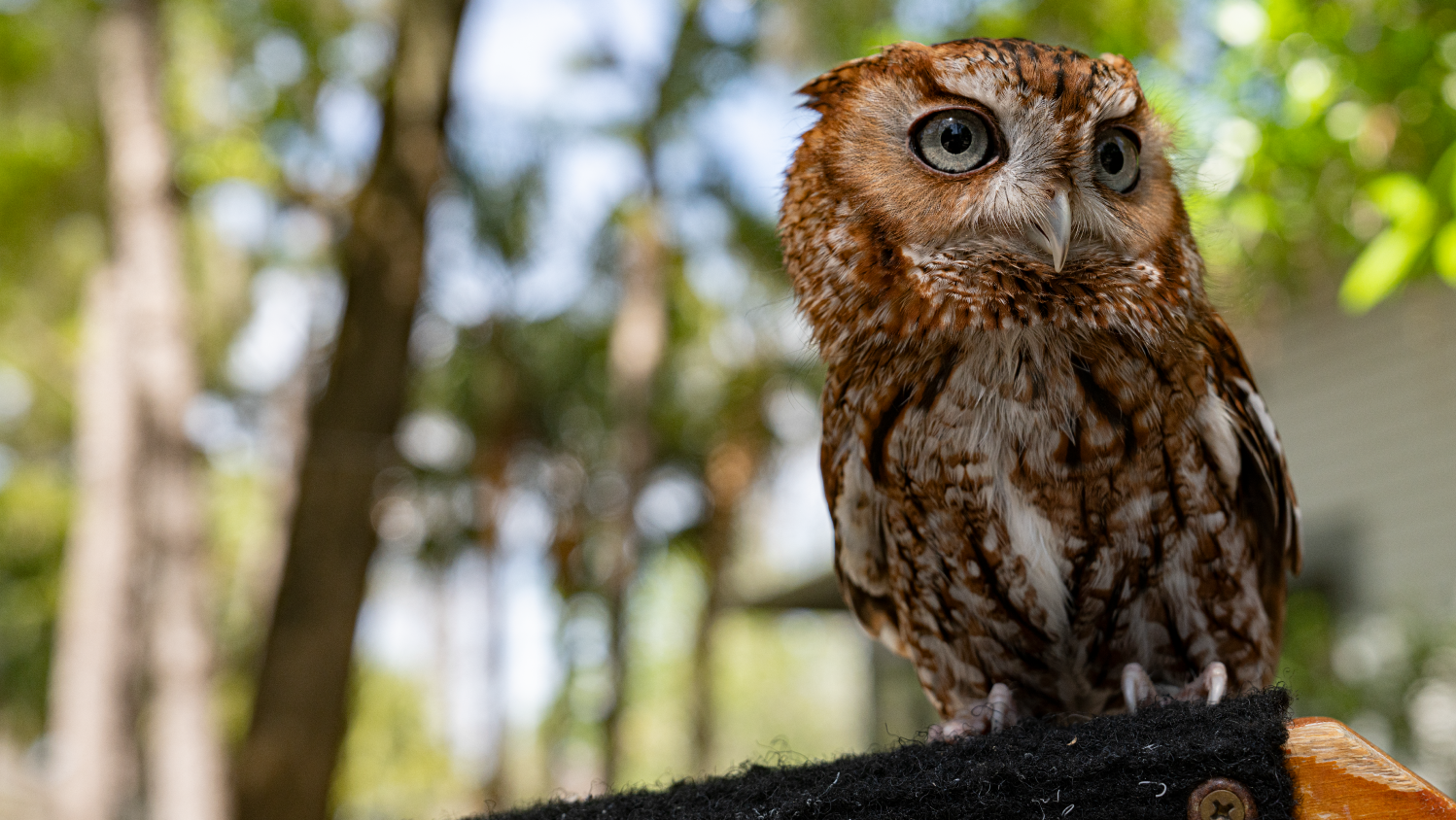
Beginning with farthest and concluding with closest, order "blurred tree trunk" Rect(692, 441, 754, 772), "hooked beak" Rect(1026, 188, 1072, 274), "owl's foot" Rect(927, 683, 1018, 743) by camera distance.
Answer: "blurred tree trunk" Rect(692, 441, 754, 772) < "owl's foot" Rect(927, 683, 1018, 743) < "hooked beak" Rect(1026, 188, 1072, 274)

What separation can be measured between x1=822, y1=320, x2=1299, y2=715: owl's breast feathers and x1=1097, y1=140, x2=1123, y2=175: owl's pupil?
0.25m

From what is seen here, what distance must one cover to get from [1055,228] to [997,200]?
90 millimetres

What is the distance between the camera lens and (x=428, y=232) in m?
5.34

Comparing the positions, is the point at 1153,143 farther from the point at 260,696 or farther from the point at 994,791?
the point at 260,696

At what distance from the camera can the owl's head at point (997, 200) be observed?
1.35m

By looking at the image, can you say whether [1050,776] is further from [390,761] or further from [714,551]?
[390,761]

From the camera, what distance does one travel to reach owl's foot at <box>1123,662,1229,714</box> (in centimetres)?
141

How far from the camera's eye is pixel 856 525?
66.7 inches

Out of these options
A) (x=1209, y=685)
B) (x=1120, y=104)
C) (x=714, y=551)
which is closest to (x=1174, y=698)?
(x=1209, y=685)

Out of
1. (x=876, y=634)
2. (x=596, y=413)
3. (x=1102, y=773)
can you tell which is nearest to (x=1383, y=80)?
(x=876, y=634)

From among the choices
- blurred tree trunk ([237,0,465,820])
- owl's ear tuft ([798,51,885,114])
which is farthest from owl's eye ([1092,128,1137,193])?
blurred tree trunk ([237,0,465,820])

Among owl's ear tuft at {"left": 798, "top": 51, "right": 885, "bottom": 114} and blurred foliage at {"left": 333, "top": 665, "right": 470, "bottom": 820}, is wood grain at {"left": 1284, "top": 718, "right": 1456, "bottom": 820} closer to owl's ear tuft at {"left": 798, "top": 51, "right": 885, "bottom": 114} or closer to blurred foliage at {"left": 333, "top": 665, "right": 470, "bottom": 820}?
owl's ear tuft at {"left": 798, "top": 51, "right": 885, "bottom": 114}

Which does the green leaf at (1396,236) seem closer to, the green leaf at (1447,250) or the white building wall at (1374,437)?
the green leaf at (1447,250)

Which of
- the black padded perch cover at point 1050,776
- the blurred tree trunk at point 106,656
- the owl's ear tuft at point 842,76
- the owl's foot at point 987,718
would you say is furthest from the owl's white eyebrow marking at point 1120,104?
the blurred tree trunk at point 106,656
